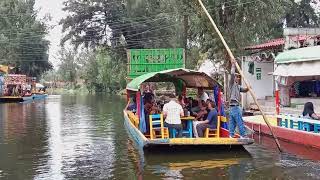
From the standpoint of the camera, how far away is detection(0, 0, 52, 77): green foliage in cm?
6856

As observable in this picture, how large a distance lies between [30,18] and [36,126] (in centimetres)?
5052

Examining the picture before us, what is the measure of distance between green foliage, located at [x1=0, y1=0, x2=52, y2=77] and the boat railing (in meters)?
55.6

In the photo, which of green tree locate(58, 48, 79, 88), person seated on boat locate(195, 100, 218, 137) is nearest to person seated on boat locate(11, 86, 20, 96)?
person seated on boat locate(195, 100, 218, 137)

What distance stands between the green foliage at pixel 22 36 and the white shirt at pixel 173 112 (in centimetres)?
5658

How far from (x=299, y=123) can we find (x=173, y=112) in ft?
14.8

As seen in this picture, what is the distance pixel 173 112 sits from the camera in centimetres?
1440

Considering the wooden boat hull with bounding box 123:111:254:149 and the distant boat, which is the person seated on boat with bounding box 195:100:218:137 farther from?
the distant boat

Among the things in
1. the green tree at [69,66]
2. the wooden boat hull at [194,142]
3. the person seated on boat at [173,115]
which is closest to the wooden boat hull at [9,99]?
the person seated on boat at [173,115]

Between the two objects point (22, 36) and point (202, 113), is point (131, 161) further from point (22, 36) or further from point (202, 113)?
point (22, 36)

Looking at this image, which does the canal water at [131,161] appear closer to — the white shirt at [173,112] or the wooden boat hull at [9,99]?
the white shirt at [173,112]

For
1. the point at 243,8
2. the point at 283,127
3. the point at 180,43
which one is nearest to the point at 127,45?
the point at 180,43

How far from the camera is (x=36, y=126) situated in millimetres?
24266

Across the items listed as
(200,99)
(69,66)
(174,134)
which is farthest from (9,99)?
(69,66)

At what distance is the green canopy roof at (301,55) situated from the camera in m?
19.4
